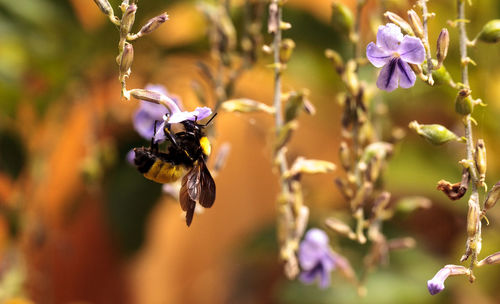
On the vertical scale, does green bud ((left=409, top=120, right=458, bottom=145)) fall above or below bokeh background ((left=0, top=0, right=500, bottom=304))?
above

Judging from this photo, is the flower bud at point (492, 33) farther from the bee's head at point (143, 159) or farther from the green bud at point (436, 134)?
the bee's head at point (143, 159)

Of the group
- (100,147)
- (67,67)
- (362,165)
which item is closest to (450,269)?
(362,165)

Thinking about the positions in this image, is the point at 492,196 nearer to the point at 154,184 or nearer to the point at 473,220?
the point at 473,220

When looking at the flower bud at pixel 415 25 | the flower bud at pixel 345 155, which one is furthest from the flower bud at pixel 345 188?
the flower bud at pixel 415 25

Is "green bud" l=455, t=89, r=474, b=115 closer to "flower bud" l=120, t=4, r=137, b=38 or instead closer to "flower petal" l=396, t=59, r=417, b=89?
"flower petal" l=396, t=59, r=417, b=89

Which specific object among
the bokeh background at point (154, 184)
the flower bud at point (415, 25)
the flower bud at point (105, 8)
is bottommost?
the bokeh background at point (154, 184)

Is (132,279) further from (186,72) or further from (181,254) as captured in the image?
(186,72)

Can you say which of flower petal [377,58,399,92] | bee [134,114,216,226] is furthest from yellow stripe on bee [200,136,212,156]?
flower petal [377,58,399,92]

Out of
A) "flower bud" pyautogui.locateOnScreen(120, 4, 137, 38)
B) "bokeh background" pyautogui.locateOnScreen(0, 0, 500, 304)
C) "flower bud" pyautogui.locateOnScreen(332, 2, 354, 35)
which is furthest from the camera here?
"bokeh background" pyautogui.locateOnScreen(0, 0, 500, 304)
